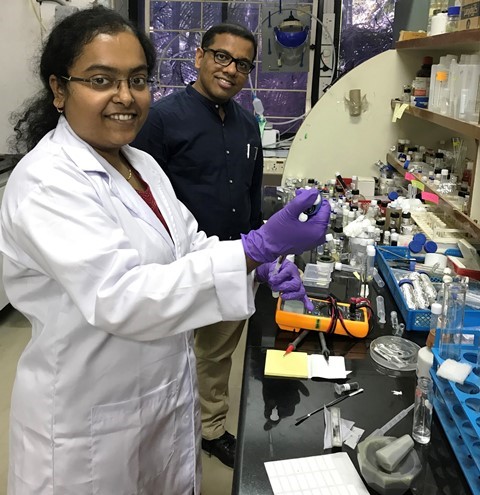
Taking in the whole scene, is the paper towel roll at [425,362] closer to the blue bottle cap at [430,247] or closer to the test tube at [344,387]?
the test tube at [344,387]

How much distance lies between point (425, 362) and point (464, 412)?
0.67ft

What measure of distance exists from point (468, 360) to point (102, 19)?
105 centimetres

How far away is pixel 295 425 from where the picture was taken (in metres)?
1.07

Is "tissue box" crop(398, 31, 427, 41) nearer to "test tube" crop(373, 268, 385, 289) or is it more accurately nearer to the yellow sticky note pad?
"test tube" crop(373, 268, 385, 289)

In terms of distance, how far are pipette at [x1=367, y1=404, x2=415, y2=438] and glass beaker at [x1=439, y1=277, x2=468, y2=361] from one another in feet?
0.46

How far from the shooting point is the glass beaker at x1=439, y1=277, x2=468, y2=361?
1100 mm

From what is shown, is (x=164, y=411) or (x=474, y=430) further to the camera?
(x=164, y=411)

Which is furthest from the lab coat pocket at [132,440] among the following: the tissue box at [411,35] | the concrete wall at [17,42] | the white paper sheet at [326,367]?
the concrete wall at [17,42]

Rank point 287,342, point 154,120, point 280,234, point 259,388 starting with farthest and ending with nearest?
1. point 154,120
2. point 287,342
3. point 259,388
4. point 280,234

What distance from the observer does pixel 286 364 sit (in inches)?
50.0

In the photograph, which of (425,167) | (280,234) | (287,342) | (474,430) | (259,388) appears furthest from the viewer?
(425,167)

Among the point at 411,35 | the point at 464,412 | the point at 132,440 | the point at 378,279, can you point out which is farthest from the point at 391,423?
the point at 411,35

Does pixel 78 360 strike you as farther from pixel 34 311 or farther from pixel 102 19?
pixel 102 19

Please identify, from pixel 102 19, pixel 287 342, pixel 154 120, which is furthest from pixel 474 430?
pixel 154 120
